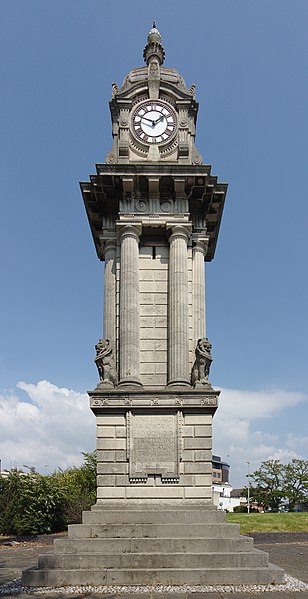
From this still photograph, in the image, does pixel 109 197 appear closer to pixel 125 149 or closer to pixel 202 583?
pixel 125 149

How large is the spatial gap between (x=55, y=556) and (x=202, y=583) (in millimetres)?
4028

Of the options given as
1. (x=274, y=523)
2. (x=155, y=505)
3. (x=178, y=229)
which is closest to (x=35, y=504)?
(x=274, y=523)

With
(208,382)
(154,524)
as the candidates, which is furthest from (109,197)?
(154,524)

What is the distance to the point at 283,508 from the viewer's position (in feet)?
296

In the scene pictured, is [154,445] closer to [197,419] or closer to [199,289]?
[197,419]

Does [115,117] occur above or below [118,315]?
above

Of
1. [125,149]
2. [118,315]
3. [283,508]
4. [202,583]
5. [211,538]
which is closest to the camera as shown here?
[202,583]

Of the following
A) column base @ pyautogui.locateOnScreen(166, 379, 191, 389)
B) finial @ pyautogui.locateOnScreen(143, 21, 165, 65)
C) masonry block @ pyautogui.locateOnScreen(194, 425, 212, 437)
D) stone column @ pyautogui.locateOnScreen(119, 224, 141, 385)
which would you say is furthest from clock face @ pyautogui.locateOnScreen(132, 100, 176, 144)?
masonry block @ pyautogui.locateOnScreen(194, 425, 212, 437)

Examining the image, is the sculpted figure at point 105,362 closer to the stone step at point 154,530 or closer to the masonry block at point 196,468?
the masonry block at point 196,468

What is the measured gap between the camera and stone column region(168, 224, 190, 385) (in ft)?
62.8

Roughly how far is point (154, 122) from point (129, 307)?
8033 millimetres

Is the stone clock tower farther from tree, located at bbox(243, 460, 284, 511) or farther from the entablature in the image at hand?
tree, located at bbox(243, 460, 284, 511)

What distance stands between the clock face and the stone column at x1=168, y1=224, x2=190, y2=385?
425 centimetres

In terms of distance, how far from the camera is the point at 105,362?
19234 mm
